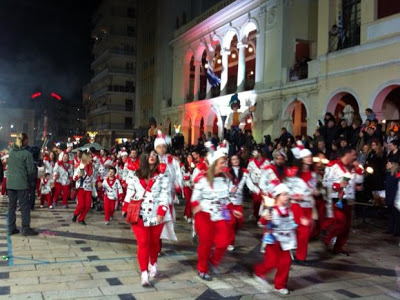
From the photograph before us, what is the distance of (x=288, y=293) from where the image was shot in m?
5.85

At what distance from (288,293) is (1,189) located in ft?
49.4

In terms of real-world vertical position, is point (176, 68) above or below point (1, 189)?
above

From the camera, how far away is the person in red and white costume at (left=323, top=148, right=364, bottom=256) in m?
7.83

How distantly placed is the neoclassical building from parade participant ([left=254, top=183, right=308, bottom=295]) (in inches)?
459

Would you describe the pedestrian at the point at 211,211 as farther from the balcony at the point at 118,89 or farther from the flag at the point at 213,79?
the balcony at the point at 118,89

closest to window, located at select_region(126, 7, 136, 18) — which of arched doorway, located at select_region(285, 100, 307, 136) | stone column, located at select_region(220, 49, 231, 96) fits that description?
stone column, located at select_region(220, 49, 231, 96)

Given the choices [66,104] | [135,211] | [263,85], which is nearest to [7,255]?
[135,211]

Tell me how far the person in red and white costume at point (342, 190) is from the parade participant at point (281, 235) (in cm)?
242

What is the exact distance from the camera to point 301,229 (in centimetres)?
693

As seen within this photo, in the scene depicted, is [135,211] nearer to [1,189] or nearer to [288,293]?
[288,293]

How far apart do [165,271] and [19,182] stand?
13.7 feet

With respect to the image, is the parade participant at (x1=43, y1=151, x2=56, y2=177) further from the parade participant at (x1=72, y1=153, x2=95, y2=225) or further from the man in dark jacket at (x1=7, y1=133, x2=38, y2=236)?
the man in dark jacket at (x1=7, y1=133, x2=38, y2=236)

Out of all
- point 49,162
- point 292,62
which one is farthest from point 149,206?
point 292,62

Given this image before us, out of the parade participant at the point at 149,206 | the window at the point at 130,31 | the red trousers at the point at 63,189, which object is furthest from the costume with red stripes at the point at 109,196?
the window at the point at 130,31
